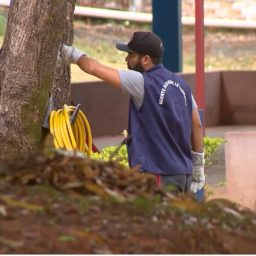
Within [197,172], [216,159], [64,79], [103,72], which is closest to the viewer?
[103,72]

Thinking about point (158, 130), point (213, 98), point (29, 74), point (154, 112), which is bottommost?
point (213, 98)

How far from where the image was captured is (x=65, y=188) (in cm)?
478

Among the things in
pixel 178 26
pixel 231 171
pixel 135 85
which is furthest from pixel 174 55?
pixel 135 85

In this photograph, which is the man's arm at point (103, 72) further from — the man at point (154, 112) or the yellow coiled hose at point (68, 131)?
the yellow coiled hose at point (68, 131)

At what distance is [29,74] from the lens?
26.0 ft

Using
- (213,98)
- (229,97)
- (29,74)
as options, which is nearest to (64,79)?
(29,74)

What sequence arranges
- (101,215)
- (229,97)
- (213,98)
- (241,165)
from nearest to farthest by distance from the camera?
(101,215)
(241,165)
(213,98)
(229,97)

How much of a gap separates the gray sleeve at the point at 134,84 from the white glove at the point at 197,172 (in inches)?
28.2

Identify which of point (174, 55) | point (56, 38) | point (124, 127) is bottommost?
point (124, 127)

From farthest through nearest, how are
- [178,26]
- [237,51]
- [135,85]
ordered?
[237,51]
[178,26]
[135,85]

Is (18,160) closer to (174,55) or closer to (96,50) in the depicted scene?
(174,55)

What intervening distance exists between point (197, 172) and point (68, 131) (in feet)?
3.05

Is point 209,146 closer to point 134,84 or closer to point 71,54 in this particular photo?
point 71,54

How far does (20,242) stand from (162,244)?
21.9 inches
